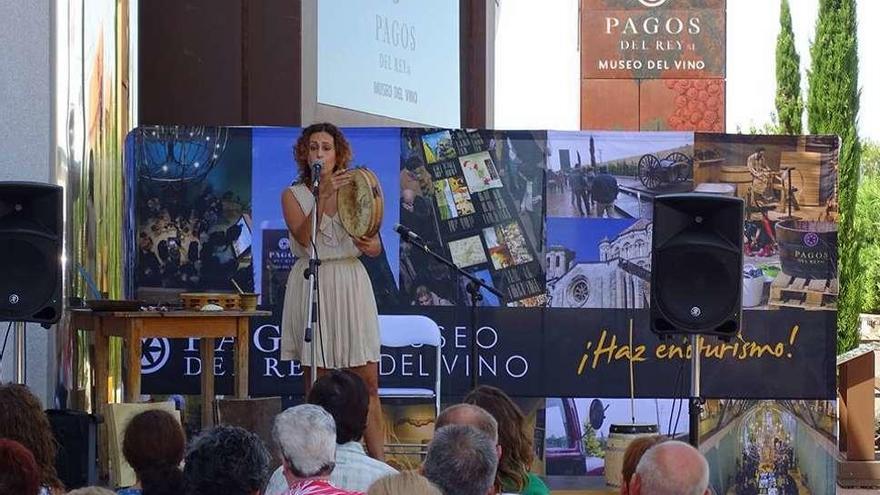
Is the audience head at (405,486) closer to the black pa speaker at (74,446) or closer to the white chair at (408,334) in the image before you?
the black pa speaker at (74,446)

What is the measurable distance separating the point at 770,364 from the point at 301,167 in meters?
3.04

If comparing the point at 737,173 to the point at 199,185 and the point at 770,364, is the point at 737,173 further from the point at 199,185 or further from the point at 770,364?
the point at 199,185

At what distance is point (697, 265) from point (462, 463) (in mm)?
3246

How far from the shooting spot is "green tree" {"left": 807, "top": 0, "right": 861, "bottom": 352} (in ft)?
56.5

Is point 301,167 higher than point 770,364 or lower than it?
higher

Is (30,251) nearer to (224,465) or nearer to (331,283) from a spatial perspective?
(331,283)

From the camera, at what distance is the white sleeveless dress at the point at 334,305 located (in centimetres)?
745

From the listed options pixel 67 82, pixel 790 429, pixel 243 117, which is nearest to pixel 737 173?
pixel 790 429

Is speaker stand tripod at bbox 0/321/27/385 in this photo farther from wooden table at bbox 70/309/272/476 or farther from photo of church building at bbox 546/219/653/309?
photo of church building at bbox 546/219/653/309

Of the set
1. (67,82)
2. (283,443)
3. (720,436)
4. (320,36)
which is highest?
(320,36)

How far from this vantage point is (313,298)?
7117mm

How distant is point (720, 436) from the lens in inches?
334

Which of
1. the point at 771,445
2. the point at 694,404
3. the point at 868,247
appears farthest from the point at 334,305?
the point at 868,247

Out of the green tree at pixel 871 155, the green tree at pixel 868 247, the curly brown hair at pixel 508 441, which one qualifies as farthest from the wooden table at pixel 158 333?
the green tree at pixel 871 155
